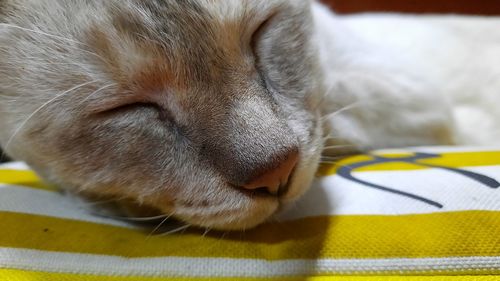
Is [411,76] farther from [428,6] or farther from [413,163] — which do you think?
[428,6]

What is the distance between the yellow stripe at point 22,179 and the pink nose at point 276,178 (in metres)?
0.52

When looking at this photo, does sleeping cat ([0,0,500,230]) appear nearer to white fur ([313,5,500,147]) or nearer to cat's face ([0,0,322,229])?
cat's face ([0,0,322,229])

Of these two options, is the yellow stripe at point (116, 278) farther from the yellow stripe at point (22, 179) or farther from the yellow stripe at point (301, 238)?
the yellow stripe at point (22, 179)

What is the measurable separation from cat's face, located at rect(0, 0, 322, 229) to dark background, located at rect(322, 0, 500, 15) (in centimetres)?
168

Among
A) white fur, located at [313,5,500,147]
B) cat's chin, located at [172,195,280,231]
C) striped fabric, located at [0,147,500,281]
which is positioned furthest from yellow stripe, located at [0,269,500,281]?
white fur, located at [313,5,500,147]

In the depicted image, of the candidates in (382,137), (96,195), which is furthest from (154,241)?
(382,137)

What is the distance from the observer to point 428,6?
2.47 metres

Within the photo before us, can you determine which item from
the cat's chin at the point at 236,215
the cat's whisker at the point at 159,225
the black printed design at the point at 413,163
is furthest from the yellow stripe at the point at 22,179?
the black printed design at the point at 413,163

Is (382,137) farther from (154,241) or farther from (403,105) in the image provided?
(154,241)

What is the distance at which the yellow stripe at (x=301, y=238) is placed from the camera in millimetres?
773

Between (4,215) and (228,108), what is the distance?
44 cm

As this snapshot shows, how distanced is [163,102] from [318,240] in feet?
1.13

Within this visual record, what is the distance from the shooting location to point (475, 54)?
185 centimetres

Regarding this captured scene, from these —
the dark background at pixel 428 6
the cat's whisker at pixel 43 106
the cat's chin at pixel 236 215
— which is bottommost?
the dark background at pixel 428 6
